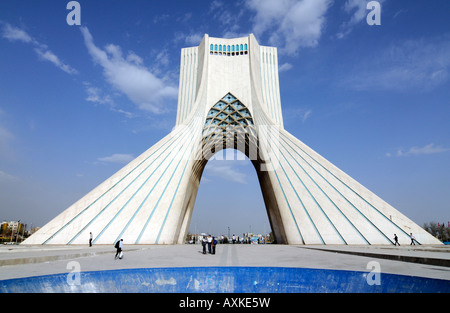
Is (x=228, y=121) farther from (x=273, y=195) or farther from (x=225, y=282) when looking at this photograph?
(x=225, y=282)

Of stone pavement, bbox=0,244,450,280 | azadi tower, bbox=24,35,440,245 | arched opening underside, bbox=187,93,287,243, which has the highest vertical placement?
arched opening underside, bbox=187,93,287,243

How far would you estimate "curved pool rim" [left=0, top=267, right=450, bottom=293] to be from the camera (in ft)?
11.8

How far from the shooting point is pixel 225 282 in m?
4.48

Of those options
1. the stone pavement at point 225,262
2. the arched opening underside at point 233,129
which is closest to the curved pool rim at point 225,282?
the stone pavement at point 225,262

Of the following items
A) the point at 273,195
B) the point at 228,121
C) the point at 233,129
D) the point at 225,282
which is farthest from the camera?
the point at 233,129

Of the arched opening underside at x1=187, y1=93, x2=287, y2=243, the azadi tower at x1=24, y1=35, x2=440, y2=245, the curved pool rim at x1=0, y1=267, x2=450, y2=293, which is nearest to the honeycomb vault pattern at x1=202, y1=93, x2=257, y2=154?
the arched opening underside at x1=187, y1=93, x2=287, y2=243

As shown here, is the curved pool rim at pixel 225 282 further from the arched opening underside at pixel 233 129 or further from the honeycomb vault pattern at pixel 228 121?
the honeycomb vault pattern at pixel 228 121

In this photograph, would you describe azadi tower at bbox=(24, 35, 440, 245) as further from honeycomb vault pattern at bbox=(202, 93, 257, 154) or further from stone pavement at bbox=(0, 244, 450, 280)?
stone pavement at bbox=(0, 244, 450, 280)

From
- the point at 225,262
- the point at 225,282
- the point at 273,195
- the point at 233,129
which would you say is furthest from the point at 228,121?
the point at 225,282

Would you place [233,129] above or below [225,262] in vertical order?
above

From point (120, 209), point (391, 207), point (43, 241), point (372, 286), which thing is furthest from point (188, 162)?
point (372, 286)

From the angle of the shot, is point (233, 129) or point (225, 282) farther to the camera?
point (233, 129)

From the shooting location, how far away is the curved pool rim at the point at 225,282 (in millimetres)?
3611

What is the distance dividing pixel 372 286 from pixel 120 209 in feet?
38.6
